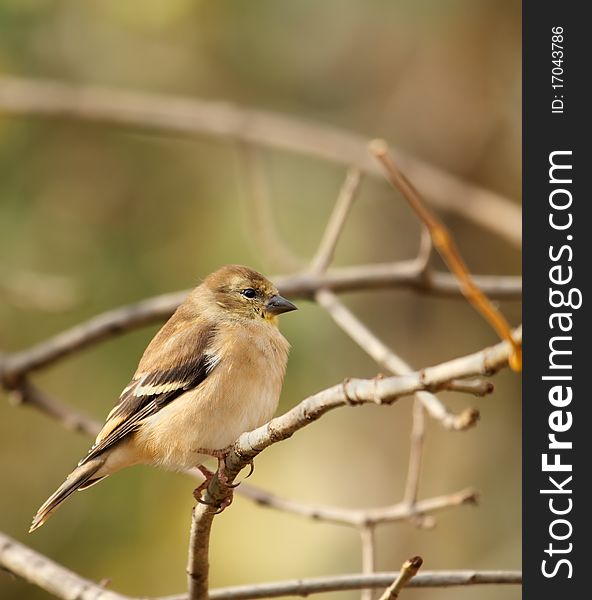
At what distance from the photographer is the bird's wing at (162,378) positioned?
14.9 feet

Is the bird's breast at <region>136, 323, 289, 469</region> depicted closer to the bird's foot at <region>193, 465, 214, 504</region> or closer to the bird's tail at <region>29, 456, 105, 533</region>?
the bird's foot at <region>193, 465, 214, 504</region>

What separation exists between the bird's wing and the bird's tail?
0.04m

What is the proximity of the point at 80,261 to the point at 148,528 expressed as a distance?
230cm

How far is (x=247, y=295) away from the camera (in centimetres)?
485

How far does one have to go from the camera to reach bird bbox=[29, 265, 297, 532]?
14.1ft

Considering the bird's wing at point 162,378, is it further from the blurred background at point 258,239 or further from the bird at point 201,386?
the blurred background at point 258,239

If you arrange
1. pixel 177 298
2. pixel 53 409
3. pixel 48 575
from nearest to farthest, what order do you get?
pixel 48 575 → pixel 53 409 → pixel 177 298

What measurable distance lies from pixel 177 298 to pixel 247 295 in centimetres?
86

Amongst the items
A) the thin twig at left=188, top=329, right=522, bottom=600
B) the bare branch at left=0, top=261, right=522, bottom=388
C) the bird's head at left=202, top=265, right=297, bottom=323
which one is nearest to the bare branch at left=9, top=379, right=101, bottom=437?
the bare branch at left=0, top=261, right=522, bottom=388

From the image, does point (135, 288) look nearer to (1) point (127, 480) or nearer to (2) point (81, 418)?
A: (1) point (127, 480)

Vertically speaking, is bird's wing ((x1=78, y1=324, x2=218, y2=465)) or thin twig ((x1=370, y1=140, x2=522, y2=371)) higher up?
bird's wing ((x1=78, y1=324, x2=218, y2=465))

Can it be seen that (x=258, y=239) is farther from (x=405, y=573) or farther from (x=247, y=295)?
(x=405, y=573)

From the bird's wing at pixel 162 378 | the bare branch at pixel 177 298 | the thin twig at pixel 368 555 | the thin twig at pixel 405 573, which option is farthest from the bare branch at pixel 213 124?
the thin twig at pixel 405 573

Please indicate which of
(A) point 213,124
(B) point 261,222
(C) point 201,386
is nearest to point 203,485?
(C) point 201,386
